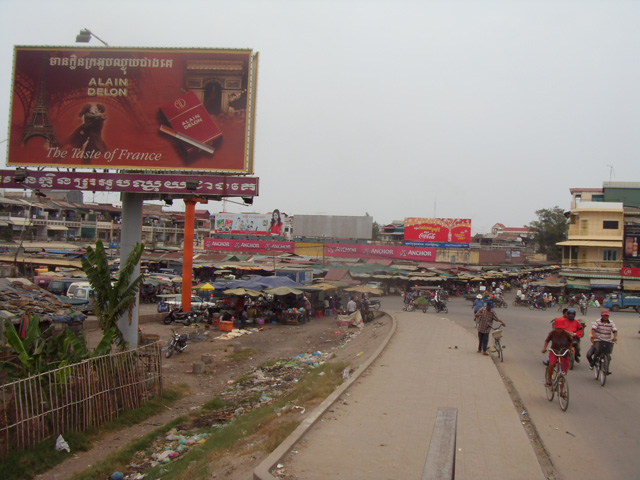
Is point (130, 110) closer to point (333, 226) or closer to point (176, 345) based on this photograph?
point (176, 345)

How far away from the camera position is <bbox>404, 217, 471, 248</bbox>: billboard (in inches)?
2179

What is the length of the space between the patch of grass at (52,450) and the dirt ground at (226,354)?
0.13 meters

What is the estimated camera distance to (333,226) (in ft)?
197

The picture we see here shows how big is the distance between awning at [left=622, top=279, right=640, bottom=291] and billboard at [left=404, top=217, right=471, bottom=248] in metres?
16.0

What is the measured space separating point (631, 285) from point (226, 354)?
37408mm

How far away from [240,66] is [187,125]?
7.49 ft

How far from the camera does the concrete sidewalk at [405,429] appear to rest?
559cm

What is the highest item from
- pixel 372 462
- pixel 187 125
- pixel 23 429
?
pixel 187 125

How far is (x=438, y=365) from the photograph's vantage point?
39.0 feet

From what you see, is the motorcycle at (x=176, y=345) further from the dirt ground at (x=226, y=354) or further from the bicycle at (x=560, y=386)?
the bicycle at (x=560, y=386)

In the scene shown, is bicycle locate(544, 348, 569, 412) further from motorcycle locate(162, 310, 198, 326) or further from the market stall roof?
the market stall roof

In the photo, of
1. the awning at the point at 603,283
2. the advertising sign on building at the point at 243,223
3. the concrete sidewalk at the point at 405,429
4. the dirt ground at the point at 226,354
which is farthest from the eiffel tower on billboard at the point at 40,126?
the advertising sign on building at the point at 243,223

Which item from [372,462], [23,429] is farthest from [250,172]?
[372,462]

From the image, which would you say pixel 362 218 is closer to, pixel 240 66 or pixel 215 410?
pixel 240 66
